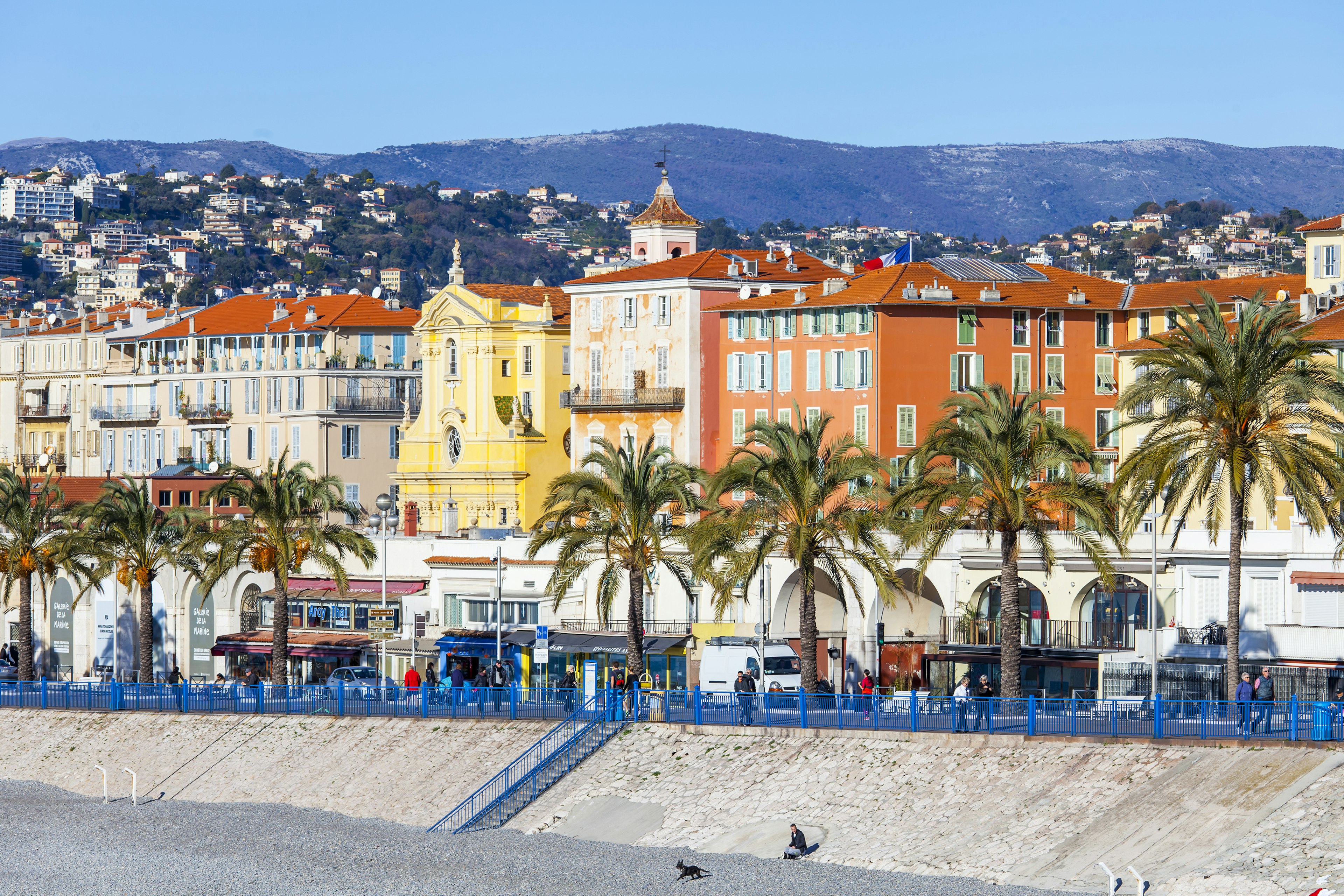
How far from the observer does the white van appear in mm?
66688

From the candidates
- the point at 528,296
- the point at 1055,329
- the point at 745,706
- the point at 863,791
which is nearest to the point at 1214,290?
the point at 1055,329

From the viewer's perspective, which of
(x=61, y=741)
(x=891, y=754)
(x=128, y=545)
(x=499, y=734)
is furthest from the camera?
(x=128, y=545)

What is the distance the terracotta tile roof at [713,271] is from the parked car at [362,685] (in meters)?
26.8

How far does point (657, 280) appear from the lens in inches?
3974

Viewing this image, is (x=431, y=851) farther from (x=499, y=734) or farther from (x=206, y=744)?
(x=206, y=744)

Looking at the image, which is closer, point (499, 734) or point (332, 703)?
point (499, 734)

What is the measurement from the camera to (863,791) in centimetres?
5312

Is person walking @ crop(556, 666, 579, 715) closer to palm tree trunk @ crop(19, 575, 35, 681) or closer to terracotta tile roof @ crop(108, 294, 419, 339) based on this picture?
palm tree trunk @ crop(19, 575, 35, 681)

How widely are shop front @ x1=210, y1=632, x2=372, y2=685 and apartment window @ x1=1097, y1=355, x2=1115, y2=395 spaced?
30708mm

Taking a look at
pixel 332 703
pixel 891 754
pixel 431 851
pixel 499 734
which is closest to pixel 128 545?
pixel 332 703

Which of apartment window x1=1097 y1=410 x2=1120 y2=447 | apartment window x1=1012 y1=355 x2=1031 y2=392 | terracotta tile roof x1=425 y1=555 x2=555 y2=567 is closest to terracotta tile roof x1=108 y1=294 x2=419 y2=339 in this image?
terracotta tile roof x1=425 y1=555 x2=555 y2=567

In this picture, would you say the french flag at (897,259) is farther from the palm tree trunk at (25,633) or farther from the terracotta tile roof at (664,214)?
the palm tree trunk at (25,633)

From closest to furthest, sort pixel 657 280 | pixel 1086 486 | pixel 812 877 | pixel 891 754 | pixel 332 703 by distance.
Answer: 1. pixel 812 877
2. pixel 891 754
3. pixel 1086 486
4. pixel 332 703
5. pixel 657 280

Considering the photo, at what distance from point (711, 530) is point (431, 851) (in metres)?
Answer: 13.1
